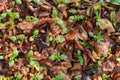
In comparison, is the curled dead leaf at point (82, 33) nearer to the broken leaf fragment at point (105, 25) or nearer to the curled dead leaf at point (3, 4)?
the broken leaf fragment at point (105, 25)

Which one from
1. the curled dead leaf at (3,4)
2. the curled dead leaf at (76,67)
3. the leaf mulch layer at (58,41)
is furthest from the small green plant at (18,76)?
the curled dead leaf at (3,4)

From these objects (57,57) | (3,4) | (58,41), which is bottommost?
(57,57)

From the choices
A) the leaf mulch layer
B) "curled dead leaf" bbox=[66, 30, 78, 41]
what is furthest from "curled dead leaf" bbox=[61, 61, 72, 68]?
"curled dead leaf" bbox=[66, 30, 78, 41]

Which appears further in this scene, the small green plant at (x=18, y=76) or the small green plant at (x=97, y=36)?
the small green plant at (x=97, y=36)

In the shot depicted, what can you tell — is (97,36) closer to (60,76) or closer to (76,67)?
(76,67)

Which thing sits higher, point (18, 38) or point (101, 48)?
point (18, 38)

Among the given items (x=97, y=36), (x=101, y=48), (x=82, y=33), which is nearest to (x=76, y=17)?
(x=82, y=33)

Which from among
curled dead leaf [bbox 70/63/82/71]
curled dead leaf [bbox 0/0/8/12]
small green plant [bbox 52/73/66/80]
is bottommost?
small green plant [bbox 52/73/66/80]

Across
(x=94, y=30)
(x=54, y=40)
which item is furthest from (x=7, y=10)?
(x=94, y=30)

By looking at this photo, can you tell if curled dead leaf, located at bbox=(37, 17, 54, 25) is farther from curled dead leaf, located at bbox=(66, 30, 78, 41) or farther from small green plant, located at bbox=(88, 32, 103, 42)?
small green plant, located at bbox=(88, 32, 103, 42)

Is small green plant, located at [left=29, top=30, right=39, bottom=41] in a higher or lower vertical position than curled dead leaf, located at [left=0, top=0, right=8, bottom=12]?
lower
